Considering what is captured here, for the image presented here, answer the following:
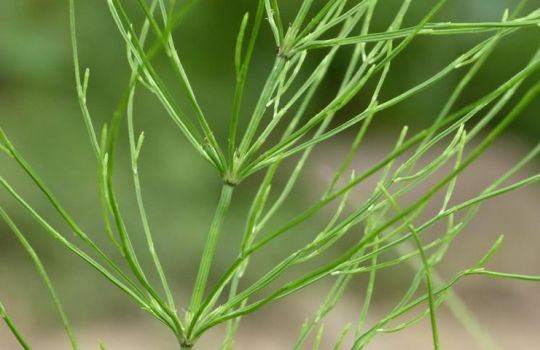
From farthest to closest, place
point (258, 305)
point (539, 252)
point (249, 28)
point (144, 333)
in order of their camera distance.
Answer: point (539, 252) < point (249, 28) < point (144, 333) < point (258, 305)

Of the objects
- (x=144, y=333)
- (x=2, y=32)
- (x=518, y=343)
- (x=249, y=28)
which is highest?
(x=249, y=28)

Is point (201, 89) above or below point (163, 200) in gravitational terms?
above

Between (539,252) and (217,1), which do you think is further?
(539,252)

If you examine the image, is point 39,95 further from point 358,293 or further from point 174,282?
point 358,293

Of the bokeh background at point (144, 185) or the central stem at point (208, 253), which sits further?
the bokeh background at point (144, 185)

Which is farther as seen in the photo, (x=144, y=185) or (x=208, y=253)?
(x=144, y=185)

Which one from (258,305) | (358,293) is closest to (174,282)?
Answer: (358,293)

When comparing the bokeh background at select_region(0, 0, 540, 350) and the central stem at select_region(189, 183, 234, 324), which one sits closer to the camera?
the central stem at select_region(189, 183, 234, 324)

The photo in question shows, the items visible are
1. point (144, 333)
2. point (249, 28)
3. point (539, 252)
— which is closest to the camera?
point (144, 333)
